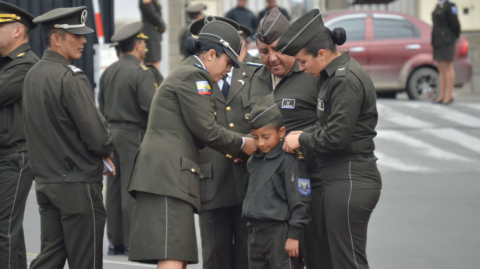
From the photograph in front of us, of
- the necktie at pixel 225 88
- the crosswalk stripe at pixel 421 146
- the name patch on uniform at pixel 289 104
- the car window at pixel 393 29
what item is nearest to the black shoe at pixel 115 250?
the necktie at pixel 225 88

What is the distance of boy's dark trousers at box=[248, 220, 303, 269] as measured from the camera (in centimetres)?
512

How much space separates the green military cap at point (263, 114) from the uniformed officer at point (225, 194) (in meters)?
0.59

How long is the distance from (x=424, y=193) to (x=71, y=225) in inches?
212

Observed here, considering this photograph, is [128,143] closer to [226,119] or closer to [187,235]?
[226,119]

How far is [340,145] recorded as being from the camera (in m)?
4.83

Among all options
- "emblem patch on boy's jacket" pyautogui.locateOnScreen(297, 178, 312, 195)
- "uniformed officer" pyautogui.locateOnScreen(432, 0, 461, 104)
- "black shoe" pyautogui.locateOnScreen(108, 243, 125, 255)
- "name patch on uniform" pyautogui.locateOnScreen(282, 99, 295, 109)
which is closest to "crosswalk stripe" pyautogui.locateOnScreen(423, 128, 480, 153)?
"uniformed officer" pyautogui.locateOnScreen(432, 0, 461, 104)

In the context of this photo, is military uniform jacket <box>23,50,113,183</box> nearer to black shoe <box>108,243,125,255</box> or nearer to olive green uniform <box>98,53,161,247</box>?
olive green uniform <box>98,53,161,247</box>

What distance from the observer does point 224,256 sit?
5.73 meters

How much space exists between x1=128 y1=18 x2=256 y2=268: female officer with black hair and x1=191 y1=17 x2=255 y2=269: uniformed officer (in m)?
0.51

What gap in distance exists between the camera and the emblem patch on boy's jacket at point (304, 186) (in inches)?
200

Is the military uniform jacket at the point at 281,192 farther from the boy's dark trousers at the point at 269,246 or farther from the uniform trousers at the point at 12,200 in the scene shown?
the uniform trousers at the point at 12,200

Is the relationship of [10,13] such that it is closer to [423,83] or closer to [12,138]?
[12,138]


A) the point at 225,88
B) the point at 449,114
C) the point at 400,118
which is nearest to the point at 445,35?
the point at 449,114

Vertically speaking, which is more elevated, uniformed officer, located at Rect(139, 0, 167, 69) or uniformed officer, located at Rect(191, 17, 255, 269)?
uniformed officer, located at Rect(139, 0, 167, 69)
